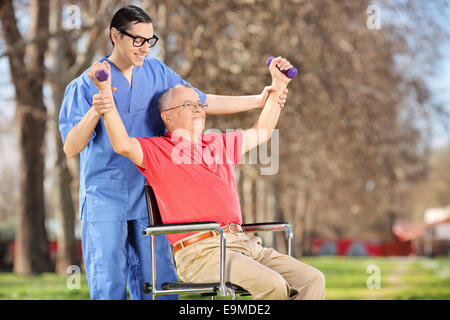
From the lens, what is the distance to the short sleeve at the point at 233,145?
3713 millimetres

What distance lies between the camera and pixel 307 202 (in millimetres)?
33469

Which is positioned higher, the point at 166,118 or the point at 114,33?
the point at 114,33

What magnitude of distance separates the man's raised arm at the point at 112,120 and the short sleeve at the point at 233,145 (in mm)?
516

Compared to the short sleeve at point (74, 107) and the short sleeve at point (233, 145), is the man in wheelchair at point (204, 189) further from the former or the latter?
the short sleeve at point (74, 107)

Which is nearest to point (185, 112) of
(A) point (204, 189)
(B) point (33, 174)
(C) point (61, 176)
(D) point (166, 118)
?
(D) point (166, 118)

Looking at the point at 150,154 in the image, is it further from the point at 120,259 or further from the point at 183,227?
the point at 120,259

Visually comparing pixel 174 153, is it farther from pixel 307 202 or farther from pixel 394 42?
pixel 307 202

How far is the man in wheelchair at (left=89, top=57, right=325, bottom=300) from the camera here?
3.27m

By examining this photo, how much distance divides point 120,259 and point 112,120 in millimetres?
799

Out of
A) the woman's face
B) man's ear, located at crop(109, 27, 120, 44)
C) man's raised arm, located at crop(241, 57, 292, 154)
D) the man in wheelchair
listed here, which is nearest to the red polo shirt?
the man in wheelchair

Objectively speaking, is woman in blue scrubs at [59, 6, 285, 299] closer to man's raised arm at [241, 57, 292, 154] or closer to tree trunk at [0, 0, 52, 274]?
man's raised arm at [241, 57, 292, 154]

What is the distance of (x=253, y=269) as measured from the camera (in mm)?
3246

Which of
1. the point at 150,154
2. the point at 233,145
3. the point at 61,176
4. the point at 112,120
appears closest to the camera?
the point at 112,120

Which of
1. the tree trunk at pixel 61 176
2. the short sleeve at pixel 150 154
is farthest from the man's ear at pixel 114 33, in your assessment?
the tree trunk at pixel 61 176
